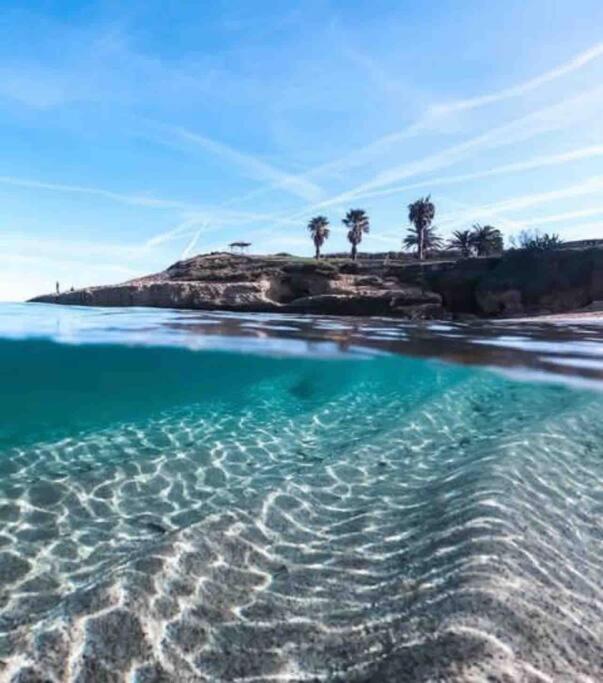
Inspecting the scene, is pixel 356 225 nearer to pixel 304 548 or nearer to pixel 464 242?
pixel 464 242

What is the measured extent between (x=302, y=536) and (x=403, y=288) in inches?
1801

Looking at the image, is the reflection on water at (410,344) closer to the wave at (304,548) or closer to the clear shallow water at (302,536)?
the clear shallow water at (302,536)

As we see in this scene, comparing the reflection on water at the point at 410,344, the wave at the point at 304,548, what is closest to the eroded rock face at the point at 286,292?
the reflection on water at the point at 410,344

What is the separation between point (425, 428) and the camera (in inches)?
340

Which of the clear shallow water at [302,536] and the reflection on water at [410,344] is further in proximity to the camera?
the reflection on water at [410,344]

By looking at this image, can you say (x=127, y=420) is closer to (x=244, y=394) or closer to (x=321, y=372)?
(x=244, y=394)

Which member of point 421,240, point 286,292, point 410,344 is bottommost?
point 410,344

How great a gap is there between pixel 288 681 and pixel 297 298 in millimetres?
48929

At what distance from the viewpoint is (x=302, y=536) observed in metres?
4.59

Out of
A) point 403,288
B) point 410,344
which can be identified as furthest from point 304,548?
point 403,288

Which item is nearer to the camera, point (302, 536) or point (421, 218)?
point (302, 536)

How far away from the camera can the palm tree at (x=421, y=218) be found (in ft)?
223

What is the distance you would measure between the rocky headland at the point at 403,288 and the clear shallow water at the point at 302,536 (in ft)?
115

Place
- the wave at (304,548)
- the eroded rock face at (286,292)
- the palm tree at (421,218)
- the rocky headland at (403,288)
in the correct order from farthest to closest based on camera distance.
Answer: the palm tree at (421,218), the eroded rock face at (286,292), the rocky headland at (403,288), the wave at (304,548)
